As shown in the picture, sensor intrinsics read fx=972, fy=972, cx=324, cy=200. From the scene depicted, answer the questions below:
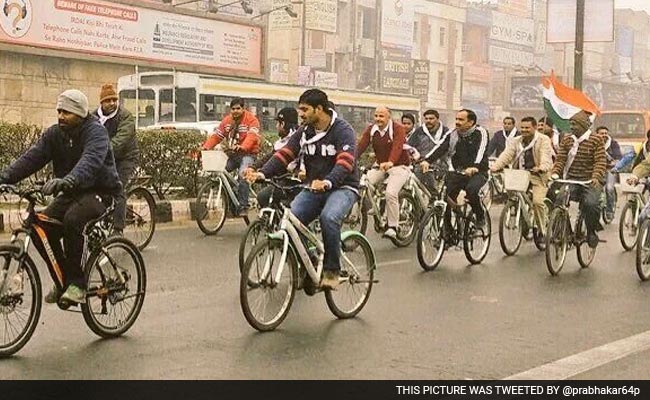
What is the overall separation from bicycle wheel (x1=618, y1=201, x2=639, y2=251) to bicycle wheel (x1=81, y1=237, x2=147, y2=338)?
719cm

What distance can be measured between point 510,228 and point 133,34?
76.0 feet

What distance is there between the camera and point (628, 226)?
12.1m

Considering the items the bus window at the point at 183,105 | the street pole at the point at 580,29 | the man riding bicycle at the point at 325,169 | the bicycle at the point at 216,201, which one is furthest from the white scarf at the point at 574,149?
the bus window at the point at 183,105

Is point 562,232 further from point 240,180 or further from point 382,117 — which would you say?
point 240,180

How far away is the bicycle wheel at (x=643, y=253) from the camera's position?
30.2 ft

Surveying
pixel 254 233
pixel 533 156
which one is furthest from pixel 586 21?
pixel 254 233

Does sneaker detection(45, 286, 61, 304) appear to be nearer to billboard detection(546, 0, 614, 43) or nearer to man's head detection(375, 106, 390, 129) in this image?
man's head detection(375, 106, 390, 129)

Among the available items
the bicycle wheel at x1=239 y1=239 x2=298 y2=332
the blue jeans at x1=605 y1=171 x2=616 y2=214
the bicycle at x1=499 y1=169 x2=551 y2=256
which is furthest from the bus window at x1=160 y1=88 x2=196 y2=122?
the bicycle wheel at x1=239 y1=239 x2=298 y2=332

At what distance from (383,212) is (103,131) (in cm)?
609

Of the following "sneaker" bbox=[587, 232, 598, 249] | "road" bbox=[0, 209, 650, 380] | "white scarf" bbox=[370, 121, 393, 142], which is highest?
"white scarf" bbox=[370, 121, 393, 142]

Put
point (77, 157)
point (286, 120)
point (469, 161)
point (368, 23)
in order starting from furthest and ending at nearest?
point (368, 23)
point (286, 120)
point (469, 161)
point (77, 157)

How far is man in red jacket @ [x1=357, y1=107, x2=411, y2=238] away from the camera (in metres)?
11.3

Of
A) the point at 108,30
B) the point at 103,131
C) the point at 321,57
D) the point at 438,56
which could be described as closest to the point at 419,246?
the point at 103,131

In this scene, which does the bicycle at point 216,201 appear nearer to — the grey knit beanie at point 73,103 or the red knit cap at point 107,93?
the red knit cap at point 107,93
